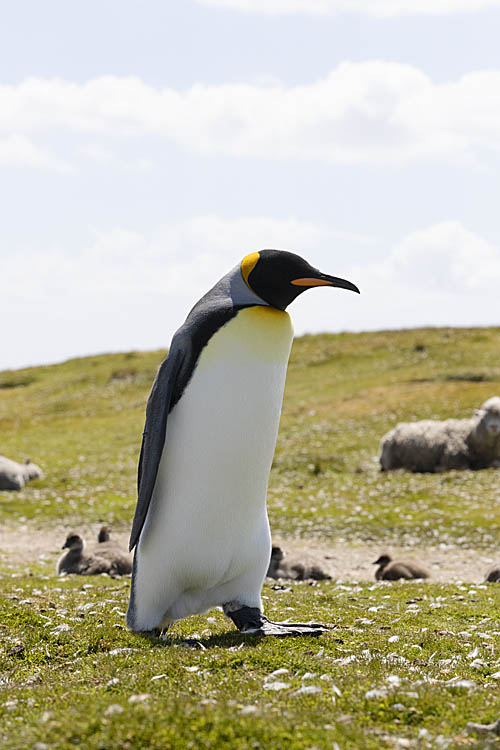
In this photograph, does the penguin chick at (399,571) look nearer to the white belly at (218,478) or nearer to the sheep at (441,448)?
the white belly at (218,478)

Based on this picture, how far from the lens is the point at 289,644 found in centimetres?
792

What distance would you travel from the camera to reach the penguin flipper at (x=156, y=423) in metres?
8.38

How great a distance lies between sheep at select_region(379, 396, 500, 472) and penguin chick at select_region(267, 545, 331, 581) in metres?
12.3

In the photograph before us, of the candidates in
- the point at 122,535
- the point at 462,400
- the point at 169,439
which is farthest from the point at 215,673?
the point at 462,400

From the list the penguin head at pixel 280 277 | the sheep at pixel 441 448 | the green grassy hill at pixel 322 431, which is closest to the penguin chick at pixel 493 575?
the green grassy hill at pixel 322 431

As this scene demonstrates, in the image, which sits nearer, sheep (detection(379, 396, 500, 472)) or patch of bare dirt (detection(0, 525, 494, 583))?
patch of bare dirt (detection(0, 525, 494, 583))

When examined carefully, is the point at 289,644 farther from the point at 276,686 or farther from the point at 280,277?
the point at 280,277

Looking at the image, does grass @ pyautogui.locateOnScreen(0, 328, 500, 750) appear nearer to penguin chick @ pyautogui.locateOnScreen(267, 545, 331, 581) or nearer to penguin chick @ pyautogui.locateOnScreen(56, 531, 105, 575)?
penguin chick @ pyautogui.locateOnScreen(56, 531, 105, 575)

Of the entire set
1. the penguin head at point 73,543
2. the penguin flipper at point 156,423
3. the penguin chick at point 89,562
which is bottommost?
the penguin chick at point 89,562

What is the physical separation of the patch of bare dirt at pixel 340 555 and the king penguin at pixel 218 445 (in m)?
7.05

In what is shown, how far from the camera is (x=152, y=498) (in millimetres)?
8859

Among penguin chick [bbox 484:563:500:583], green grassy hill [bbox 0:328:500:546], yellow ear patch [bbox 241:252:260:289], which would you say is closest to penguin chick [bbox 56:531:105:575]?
green grassy hill [bbox 0:328:500:546]

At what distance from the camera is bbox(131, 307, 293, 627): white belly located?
27.3ft

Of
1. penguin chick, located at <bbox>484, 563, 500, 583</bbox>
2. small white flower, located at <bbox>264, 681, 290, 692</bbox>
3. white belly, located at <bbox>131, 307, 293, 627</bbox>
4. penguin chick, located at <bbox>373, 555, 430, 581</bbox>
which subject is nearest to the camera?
small white flower, located at <bbox>264, 681, 290, 692</bbox>
